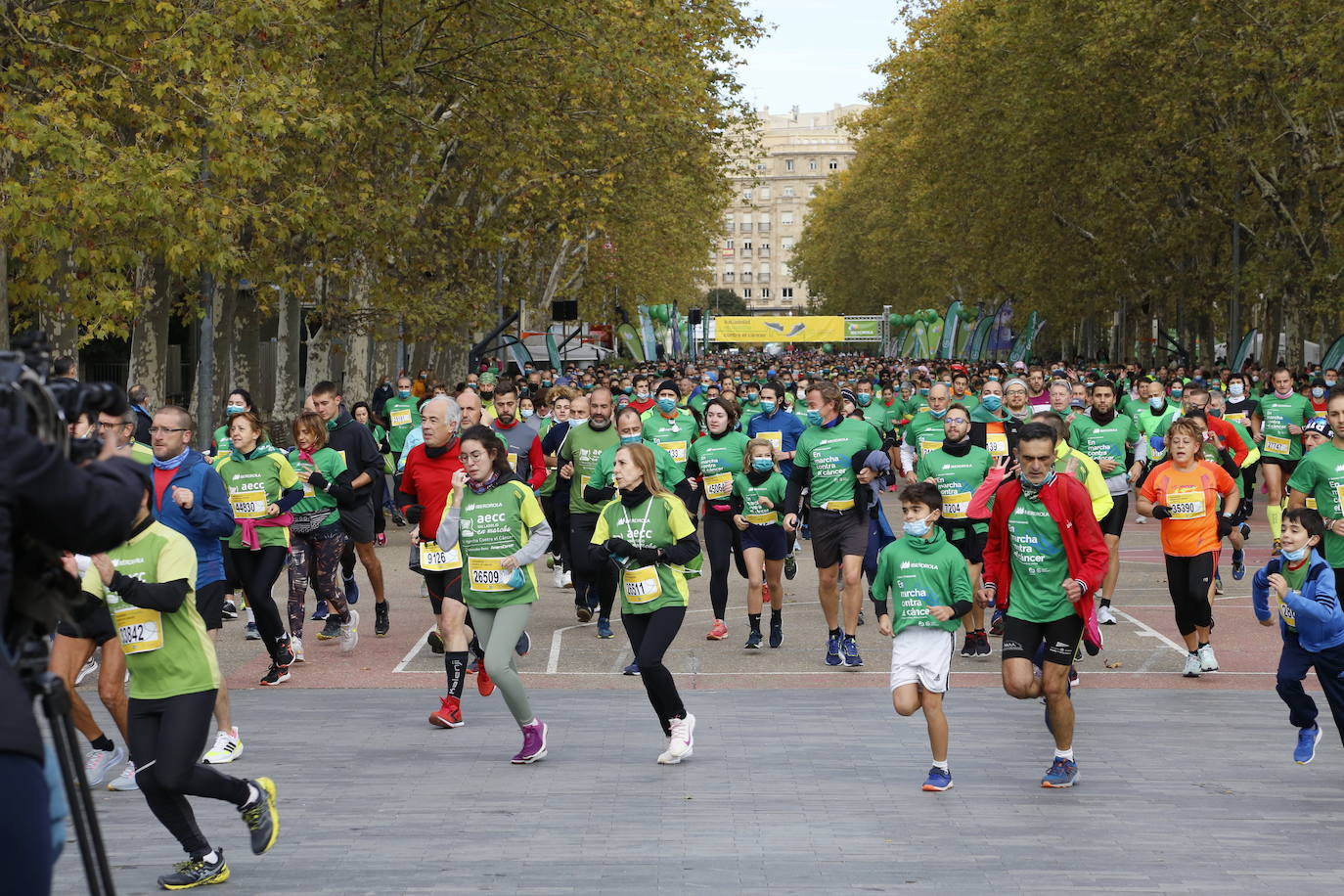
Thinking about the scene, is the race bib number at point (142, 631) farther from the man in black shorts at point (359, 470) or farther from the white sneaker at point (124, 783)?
the man in black shorts at point (359, 470)

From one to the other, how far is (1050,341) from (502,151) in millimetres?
58559

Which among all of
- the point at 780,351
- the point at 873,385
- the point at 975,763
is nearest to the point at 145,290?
the point at 975,763

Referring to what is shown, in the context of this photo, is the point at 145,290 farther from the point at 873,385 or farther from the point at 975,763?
the point at 873,385

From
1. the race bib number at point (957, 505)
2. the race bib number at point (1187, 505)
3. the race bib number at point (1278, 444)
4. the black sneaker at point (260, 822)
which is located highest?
the race bib number at point (1187, 505)

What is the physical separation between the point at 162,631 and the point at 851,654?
616cm

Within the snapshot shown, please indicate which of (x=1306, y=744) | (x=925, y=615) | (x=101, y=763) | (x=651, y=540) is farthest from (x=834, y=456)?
(x=101, y=763)

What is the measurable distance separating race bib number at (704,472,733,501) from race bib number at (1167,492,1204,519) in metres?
3.04

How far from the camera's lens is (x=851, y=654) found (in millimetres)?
12125

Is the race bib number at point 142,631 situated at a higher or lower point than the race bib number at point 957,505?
higher

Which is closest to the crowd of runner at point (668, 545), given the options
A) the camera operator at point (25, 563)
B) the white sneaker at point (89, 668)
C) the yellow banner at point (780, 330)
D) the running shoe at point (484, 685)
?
the running shoe at point (484, 685)

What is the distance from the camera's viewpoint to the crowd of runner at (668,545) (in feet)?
24.3

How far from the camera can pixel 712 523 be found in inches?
514

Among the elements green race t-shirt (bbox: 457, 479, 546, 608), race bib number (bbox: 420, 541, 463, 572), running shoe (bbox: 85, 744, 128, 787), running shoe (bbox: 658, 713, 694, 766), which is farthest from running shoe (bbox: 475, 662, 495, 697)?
running shoe (bbox: 85, 744, 128, 787)

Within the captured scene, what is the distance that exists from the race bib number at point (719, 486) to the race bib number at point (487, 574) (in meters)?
4.03
